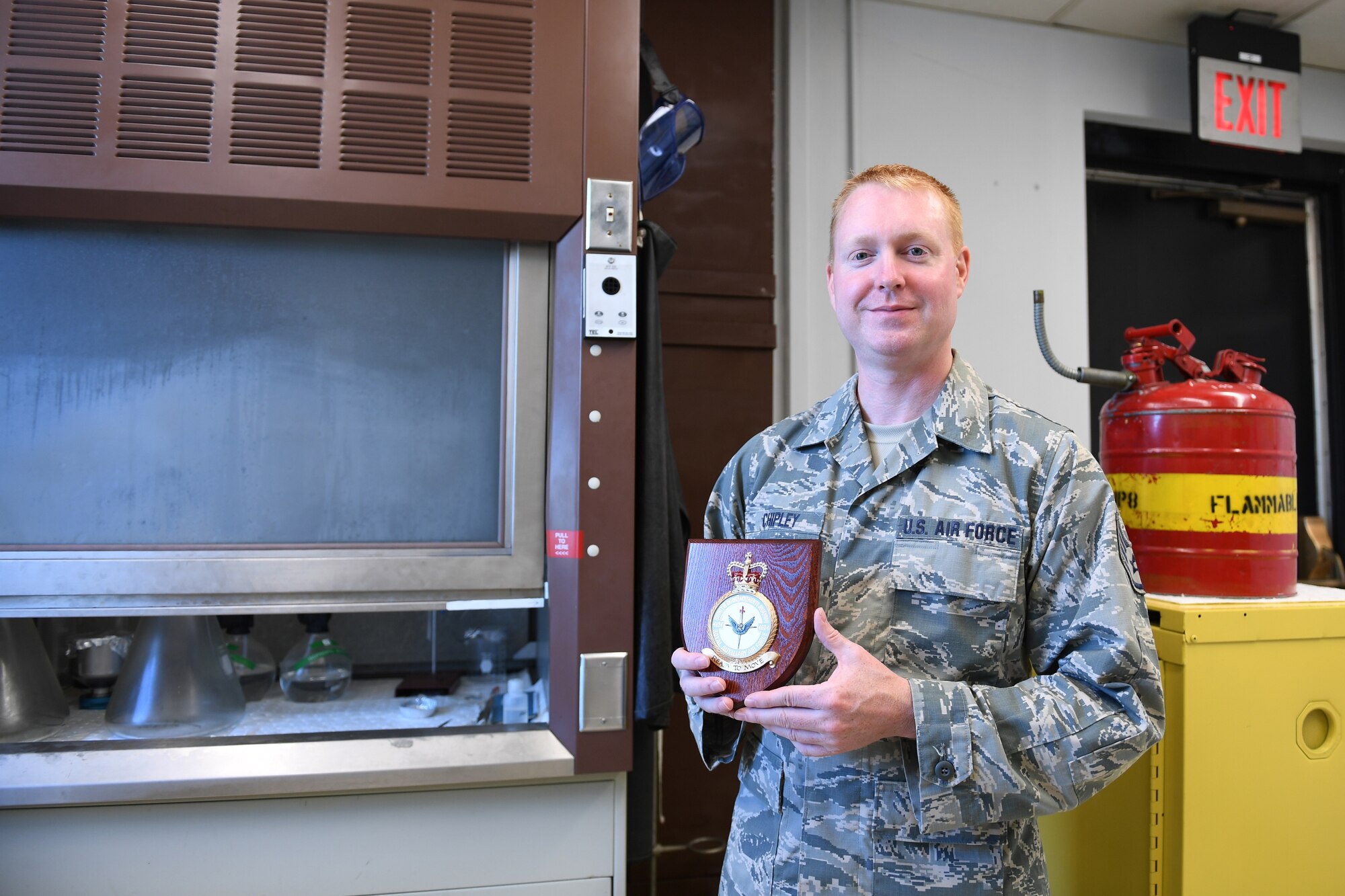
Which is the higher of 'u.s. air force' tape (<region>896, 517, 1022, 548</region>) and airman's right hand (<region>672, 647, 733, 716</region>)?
'u.s. air force' tape (<region>896, 517, 1022, 548</region>)

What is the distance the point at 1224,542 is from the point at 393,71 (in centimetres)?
171

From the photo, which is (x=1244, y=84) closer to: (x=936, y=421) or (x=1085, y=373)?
(x=1085, y=373)

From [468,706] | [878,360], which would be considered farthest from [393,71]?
[468,706]

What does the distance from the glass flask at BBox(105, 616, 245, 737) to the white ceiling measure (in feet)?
8.43

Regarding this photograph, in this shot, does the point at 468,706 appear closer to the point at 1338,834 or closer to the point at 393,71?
the point at 393,71

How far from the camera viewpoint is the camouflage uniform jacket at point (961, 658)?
0.96 metres

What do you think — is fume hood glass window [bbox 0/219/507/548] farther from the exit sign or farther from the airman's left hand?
the exit sign

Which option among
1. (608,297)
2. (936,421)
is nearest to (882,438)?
(936,421)

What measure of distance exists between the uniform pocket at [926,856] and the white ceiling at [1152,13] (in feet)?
7.90

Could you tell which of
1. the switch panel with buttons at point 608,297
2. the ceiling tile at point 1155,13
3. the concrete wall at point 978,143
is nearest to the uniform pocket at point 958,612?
the switch panel with buttons at point 608,297

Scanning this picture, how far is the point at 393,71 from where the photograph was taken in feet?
4.65

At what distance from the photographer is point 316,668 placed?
1.65 metres

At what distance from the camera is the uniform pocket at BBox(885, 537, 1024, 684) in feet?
3.43

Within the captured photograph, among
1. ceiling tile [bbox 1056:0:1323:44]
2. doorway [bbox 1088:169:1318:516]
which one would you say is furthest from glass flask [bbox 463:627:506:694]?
ceiling tile [bbox 1056:0:1323:44]
